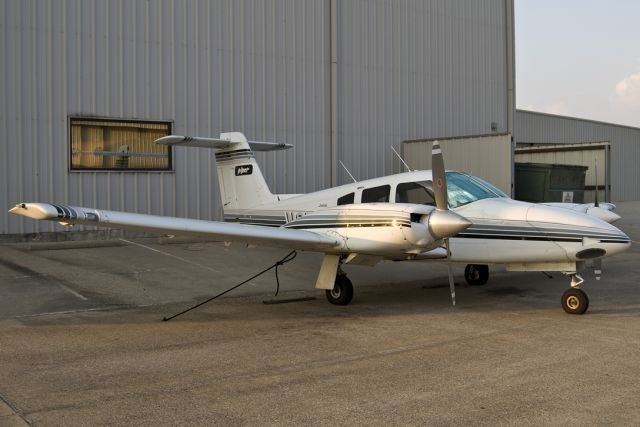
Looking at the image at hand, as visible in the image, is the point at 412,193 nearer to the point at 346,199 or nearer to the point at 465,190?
the point at 465,190

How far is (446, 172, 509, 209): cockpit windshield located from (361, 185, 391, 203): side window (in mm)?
909

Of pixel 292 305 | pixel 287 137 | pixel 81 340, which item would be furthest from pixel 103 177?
pixel 81 340

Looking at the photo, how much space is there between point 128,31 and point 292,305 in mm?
8679

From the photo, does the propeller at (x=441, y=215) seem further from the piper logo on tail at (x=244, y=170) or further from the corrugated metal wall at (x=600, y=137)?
the corrugated metal wall at (x=600, y=137)

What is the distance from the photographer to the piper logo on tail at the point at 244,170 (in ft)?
37.5

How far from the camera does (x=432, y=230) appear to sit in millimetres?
7961

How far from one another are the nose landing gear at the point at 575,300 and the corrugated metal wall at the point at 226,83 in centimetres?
953

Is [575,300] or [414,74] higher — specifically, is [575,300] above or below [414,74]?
below

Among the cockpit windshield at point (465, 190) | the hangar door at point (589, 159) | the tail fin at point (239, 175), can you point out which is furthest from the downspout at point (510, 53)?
the cockpit windshield at point (465, 190)

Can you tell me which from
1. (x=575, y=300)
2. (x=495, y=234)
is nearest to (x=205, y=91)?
(x=495, y=234)

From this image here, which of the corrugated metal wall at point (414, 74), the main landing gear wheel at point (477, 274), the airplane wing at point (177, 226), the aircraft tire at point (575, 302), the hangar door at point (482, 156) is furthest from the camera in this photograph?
the corrugated metal wall at point (414, 74)

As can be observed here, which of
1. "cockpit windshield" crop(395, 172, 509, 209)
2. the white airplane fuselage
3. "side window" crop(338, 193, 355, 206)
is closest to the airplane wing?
the white airplane fuselage

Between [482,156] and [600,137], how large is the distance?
27276 millimetres

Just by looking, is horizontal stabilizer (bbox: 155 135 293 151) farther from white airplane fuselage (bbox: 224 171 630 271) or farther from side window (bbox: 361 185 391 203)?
side window (bbox: 361 185 391 203)
